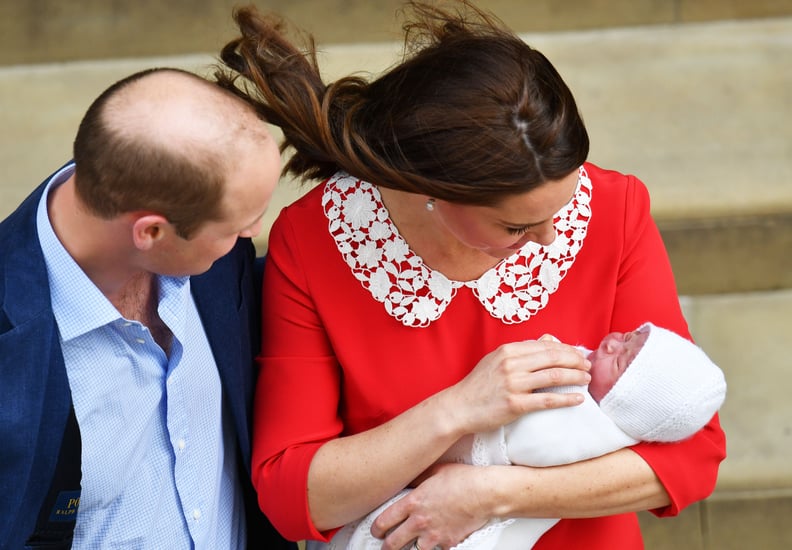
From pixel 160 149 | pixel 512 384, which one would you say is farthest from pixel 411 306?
pixel 160 149

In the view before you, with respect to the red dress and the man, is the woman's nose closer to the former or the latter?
the red dress

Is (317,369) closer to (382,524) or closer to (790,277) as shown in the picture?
(382,524)

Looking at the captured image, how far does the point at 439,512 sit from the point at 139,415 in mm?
544

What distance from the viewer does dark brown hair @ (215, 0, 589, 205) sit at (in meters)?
1.74

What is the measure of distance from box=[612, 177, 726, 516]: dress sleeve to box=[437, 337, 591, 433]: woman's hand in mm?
166

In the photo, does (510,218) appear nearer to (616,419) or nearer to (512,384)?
(512,384)

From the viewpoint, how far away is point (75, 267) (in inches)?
64.4

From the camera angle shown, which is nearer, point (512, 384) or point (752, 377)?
point (512, 384)

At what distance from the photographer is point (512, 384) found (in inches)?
72.3

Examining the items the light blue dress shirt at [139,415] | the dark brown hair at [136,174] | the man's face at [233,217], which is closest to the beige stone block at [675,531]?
the light blue dress shirt at [139,415]

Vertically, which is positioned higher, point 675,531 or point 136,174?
point 136,174

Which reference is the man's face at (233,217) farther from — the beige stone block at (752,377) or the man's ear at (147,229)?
the beige stone block at (752,377)

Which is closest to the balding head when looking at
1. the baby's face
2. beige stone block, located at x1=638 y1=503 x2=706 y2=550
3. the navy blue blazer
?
the navy blue blazer

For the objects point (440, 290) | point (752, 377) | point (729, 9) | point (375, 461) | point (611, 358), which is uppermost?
point (729, 9)
